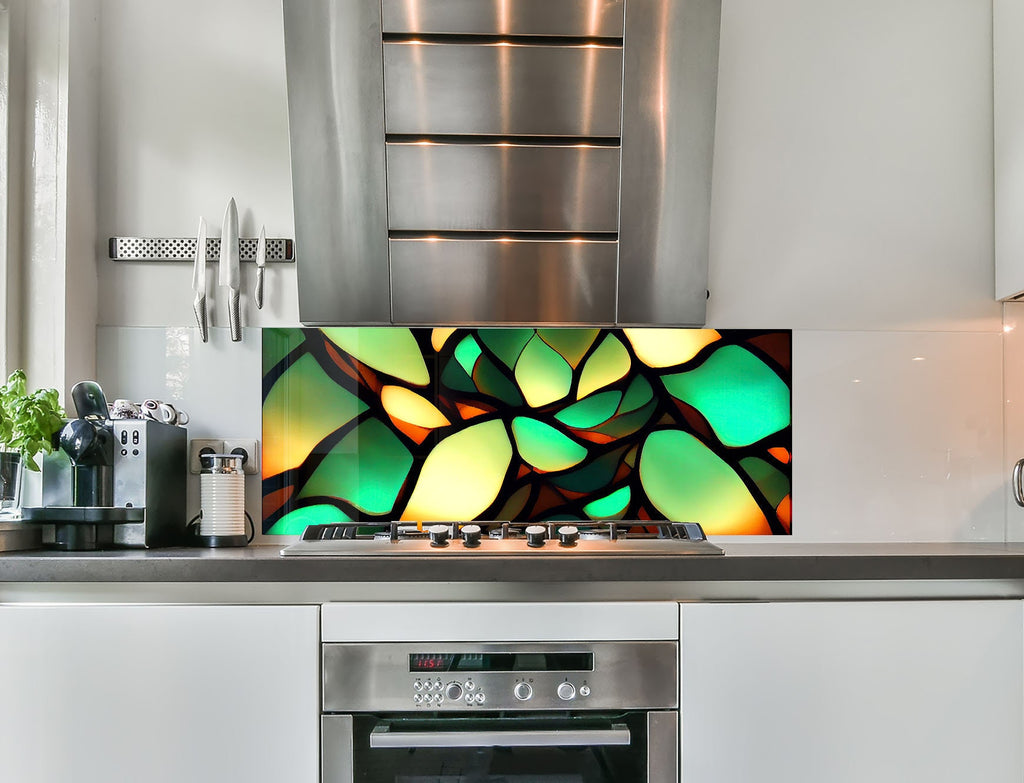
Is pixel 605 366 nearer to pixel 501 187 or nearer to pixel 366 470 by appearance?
pixel 501 187

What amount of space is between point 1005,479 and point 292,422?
70.1 inches

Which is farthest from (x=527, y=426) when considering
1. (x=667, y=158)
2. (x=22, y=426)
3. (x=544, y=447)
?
(x=22, y=426)

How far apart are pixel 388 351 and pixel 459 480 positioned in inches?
14.5

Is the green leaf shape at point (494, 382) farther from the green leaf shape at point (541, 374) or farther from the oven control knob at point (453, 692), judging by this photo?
the oven control knob at point (453, 692)

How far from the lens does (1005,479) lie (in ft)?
6.86

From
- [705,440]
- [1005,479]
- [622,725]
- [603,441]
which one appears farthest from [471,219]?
[1005,479]

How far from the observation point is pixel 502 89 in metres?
1.85

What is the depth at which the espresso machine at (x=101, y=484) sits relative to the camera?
168 centimetres

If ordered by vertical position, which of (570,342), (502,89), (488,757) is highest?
(502,89)

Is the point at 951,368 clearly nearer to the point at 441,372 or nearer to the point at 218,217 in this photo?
the point at 441,372

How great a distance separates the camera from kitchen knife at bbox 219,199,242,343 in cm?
201

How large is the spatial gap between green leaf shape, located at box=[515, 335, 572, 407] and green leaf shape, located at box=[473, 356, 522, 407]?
0.08 ft

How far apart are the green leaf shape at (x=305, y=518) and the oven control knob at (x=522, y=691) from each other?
0.73 metres

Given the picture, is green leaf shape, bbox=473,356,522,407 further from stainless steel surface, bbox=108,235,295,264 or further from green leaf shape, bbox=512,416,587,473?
stainless steel surface, bbox=108,235,295,264
